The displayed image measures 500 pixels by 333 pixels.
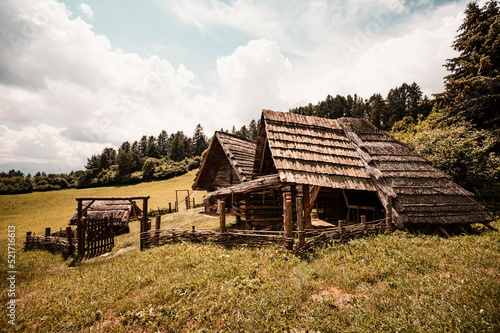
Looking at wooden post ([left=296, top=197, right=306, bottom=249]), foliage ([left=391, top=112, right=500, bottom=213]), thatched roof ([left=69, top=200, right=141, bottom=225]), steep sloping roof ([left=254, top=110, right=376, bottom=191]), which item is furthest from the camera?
thatched roof ([left=69, top=200, right=141, bottom=225])

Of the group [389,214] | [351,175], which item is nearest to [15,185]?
[351,175]

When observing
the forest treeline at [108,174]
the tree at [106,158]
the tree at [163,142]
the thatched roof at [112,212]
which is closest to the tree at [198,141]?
the forest treeline at [108,174]

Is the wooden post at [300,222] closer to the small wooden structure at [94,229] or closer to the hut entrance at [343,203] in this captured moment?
the hut entrance at [343,203]

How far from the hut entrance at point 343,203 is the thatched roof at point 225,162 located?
206 inches

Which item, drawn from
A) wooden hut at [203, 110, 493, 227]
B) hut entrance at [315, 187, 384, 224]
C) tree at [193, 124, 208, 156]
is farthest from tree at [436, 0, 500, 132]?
tree at [193, 124, 208, 156]

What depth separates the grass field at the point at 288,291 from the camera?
3.27 meters

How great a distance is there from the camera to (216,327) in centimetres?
358

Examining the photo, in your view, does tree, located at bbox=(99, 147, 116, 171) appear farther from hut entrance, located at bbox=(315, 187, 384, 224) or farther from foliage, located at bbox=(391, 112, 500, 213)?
foliage, located at bbox=(391, 112, 500, 213)

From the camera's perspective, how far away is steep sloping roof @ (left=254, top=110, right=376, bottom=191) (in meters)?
7.78

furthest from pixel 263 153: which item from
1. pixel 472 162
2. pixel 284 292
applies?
pixel 472 162

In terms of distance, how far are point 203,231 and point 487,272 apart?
27.4 ft

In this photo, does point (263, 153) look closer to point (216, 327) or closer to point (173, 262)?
point (173, 262)

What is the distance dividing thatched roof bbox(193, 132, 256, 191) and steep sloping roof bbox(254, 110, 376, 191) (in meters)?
2.57

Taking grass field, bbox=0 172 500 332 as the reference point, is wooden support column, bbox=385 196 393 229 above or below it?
above
